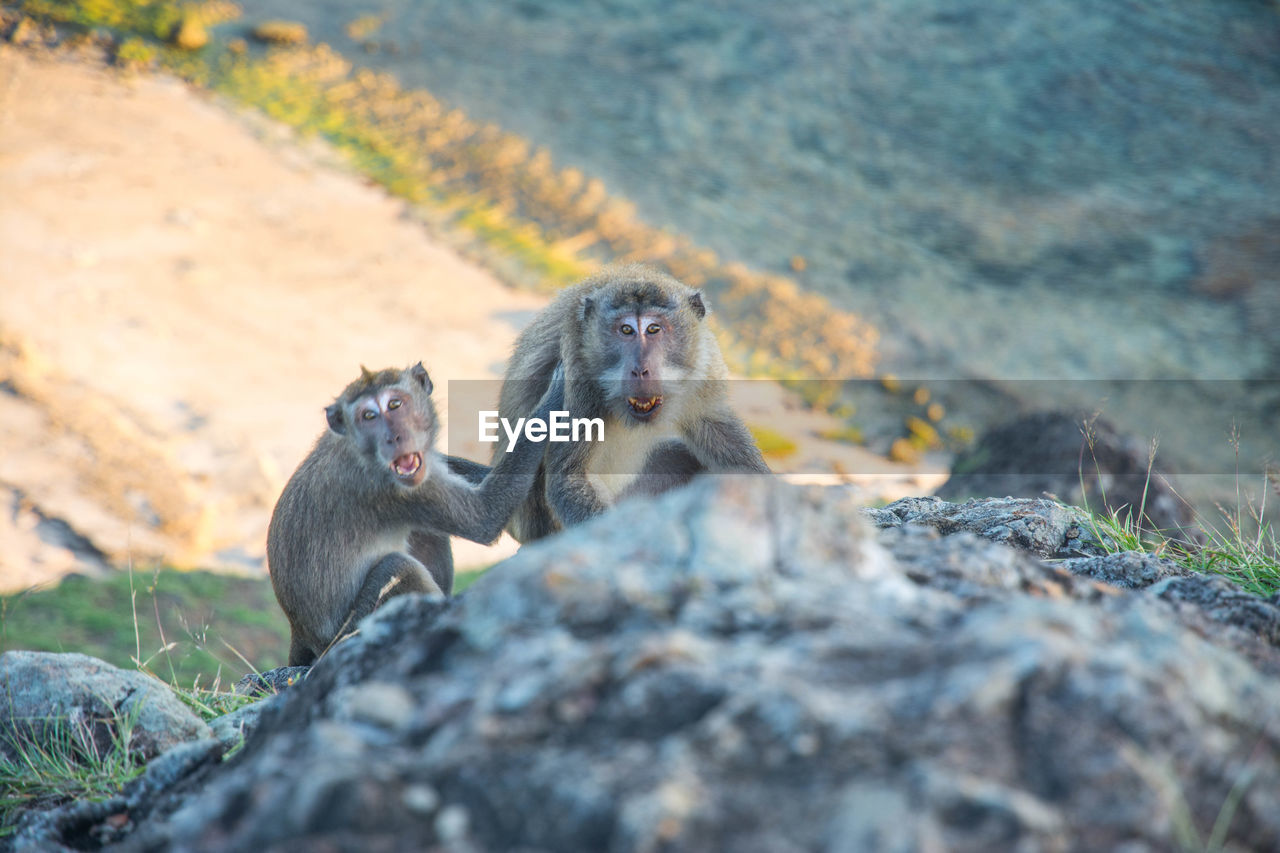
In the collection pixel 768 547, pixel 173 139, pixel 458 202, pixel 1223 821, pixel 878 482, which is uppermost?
pixel 173 139

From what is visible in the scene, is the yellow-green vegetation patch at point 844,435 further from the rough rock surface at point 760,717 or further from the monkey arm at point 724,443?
the rough rock surface at point 760,717

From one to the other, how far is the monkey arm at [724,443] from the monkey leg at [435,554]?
1503 mm

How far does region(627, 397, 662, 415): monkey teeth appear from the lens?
4613mm

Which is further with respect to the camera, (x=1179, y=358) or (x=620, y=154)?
(x=620, y=154)

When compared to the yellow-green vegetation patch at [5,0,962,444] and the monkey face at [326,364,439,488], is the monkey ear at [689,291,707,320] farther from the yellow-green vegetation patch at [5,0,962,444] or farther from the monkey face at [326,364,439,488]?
the yellow-green vegetation patch at [5,0,962,444]

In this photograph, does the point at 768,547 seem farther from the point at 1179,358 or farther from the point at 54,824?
the point at 1179,358

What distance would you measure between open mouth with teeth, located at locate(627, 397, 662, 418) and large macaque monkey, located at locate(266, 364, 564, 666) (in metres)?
0.43

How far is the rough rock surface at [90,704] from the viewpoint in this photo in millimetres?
3662

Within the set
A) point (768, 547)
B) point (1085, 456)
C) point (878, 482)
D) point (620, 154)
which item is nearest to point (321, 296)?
point (620, 154)

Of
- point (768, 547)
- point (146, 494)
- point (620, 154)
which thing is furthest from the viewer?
point (620, 154)

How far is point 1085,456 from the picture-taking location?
8.41m

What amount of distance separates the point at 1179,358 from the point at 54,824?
48.4 feet

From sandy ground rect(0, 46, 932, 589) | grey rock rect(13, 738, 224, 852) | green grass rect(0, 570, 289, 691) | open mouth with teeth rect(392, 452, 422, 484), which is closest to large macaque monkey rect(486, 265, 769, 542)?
open mouth with teeth rect(392, 452, 422, 484)

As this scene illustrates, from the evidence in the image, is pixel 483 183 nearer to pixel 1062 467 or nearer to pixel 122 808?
pixel 1062 467
